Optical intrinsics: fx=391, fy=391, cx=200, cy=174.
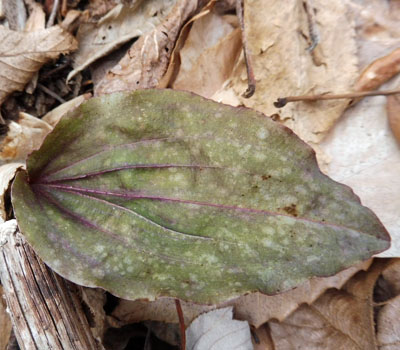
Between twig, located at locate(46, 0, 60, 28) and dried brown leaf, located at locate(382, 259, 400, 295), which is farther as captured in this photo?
twig, located at locate(46, 0, 60, 28)

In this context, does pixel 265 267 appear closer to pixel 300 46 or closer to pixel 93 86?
pixel 300 46

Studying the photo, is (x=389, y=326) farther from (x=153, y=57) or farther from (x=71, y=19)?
(x=71, y=19)

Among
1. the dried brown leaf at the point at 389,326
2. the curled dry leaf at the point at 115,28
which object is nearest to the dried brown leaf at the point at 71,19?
the curled dry leaf at the point at 115,28

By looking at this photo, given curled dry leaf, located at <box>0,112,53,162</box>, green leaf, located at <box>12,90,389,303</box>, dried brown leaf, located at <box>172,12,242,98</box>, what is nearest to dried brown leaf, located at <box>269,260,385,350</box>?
green leaf, located at <box>12,90,389,303</box>

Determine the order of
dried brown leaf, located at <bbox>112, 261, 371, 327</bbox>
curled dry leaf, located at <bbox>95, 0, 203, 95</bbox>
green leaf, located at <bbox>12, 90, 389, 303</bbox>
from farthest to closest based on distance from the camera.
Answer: curled dry leaf, located at <bbox>95, 0, 203, 95</bbox>, dried brown leaf, located at <bbox>112, 261, 371, 327</bbox>, green leaf, located at <bbox>12, 90, 389, 303</bbox>

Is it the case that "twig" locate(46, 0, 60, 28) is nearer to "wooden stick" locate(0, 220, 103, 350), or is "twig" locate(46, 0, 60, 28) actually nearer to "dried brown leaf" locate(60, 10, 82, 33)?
"dried brown leaf" locate(60, 10, 82, 33)

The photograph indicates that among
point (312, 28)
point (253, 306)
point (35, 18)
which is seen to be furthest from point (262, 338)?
point (35, 18)
